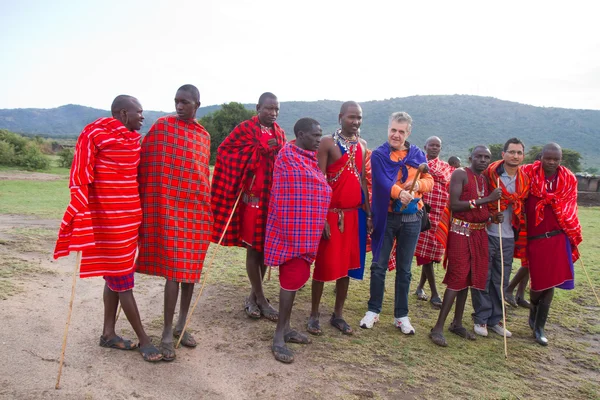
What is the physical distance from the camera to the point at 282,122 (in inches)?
3295

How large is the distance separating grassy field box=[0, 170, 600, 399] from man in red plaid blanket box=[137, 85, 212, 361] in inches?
40.5

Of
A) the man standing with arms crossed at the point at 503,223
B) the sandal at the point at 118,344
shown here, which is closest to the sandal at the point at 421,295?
the man standing with arms crossed at the point at 503,223

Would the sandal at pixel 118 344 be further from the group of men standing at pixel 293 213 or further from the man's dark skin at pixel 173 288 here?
the man's dark skin at pixel 173 288

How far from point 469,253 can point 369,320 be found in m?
1.25

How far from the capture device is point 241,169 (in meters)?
4.39

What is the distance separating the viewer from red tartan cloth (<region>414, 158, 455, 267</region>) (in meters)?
5.44

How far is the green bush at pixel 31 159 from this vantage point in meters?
22.7

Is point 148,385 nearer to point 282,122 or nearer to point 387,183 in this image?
point 387,183

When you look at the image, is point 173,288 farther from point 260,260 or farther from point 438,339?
point 438,339

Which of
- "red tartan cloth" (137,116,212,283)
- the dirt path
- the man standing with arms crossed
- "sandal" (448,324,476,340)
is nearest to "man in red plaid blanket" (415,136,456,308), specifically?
the man standing with arms crossed

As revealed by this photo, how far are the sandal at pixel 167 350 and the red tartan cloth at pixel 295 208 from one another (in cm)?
104

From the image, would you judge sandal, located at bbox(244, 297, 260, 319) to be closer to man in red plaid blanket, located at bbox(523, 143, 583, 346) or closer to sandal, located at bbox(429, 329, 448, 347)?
sandal, located at bbox(429, 329, 448, 347)


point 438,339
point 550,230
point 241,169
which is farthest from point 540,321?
point 241,169

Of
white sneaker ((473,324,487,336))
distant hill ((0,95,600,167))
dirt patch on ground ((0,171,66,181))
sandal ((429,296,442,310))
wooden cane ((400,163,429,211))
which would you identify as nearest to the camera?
wooden cane ((400,163,429,211))
